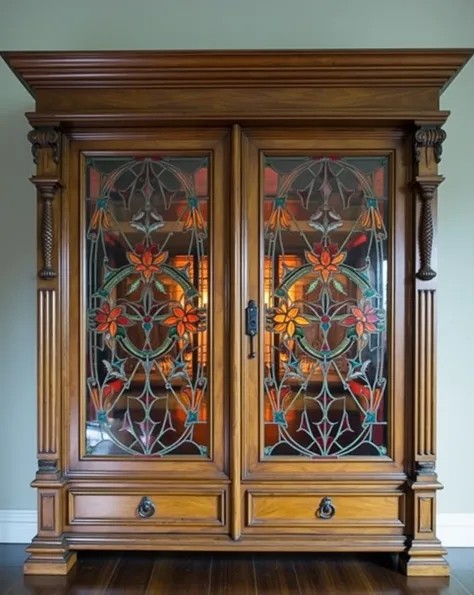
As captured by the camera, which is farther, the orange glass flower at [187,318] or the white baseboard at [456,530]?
the white baseboard at [456,530]

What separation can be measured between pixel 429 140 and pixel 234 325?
1.14 meters

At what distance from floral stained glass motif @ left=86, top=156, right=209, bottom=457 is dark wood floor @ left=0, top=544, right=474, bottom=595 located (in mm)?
516

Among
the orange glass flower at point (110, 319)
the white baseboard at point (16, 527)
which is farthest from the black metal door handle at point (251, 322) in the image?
the white baseboard at point (16, 527)

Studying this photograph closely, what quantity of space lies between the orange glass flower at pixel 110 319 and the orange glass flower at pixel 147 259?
7.5 inches

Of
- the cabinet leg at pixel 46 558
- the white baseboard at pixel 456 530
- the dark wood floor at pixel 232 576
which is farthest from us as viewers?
the white baseboard at pixel 456 530

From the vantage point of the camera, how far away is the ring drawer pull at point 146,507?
7.13ft

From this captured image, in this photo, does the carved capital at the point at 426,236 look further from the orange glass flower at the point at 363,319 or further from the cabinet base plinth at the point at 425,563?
the cabinet base plinth at the point at 425,563

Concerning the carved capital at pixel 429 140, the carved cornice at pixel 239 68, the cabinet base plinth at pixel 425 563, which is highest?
the carved cornice at pixel 239 68

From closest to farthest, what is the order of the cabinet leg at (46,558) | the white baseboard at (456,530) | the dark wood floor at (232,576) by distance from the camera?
the dark wood floor at (232,576)
the cabinet leg at (46,558)
the white baseboard at (456,530)

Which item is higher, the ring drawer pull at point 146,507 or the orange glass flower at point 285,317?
the orange glass flower at point 285,317

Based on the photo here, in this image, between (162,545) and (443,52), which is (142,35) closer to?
(443,52)

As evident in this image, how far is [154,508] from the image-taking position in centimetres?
218

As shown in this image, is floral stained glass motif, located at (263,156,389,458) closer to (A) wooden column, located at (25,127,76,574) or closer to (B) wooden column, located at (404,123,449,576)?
(B) wooden column, located at (404,123,449,576)

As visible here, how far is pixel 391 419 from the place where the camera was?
219 centimetres
